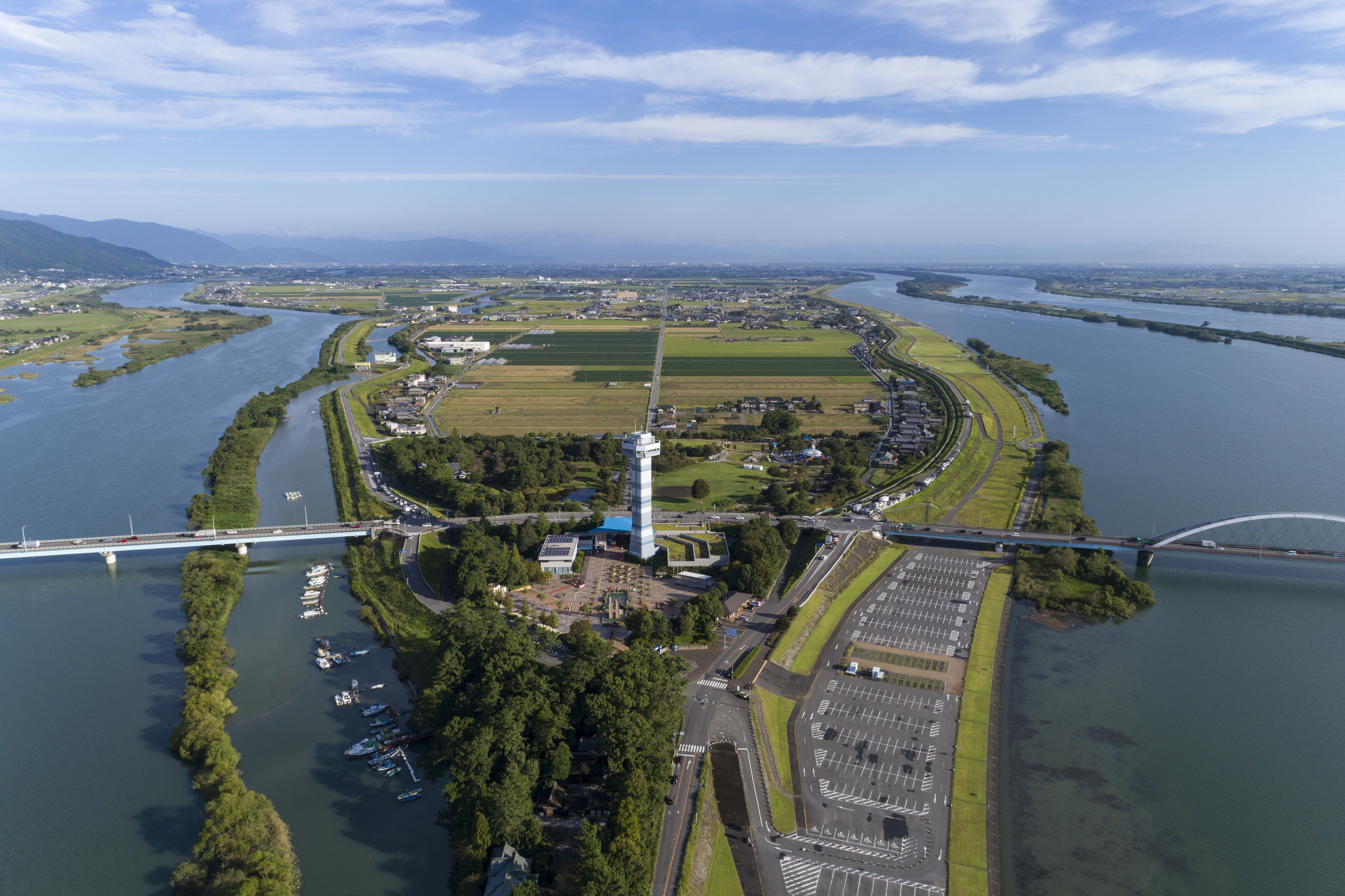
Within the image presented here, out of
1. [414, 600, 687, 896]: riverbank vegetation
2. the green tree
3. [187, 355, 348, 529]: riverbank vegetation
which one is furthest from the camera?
the green tree

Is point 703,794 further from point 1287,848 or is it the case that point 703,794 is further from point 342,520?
point 342,520

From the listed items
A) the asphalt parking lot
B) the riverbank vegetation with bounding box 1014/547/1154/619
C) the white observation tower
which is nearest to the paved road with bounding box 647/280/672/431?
the white observation tower

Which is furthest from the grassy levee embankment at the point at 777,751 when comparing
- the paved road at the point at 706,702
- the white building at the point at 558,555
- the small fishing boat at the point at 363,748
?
the small fishing boat at the point at 363,748

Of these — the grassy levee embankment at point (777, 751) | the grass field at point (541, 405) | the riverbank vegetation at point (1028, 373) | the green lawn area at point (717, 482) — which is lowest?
the grassy levee embankment at point (777, 751)

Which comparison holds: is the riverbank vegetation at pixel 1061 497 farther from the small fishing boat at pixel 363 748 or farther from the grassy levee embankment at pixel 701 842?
the small fishing boat at pixel 363 748

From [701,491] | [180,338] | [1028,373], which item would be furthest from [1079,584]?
[180,338]

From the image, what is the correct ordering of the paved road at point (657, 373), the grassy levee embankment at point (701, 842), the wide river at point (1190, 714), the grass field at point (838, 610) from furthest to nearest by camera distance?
the paved road at point (657, 373) < the grass field at point (838, 610) < the wide river at point (1190, 714) < the grassy levee embankment at point (701, 842)

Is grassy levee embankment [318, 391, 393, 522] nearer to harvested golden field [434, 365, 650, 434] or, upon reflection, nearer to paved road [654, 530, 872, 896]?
harvested golden field [434, 365, 650, 434]
